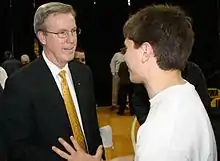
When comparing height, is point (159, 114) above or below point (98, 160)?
above

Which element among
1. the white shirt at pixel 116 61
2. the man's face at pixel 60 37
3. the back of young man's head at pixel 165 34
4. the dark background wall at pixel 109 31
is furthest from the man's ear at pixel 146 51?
the dark background wall at pixel 109 31

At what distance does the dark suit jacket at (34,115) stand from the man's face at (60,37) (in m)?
0.11

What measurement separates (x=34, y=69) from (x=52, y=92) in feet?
0.50

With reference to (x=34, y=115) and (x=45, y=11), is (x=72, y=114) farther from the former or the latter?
(x=45, y=11)

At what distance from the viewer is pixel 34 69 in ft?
8.34

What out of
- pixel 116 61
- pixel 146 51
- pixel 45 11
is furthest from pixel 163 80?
pixel 116 61

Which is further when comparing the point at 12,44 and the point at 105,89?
the point at 12,44

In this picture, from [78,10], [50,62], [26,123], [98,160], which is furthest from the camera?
[78,10]

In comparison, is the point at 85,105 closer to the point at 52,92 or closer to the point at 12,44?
the point at 52,92

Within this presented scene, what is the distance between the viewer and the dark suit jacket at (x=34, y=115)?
2.42m

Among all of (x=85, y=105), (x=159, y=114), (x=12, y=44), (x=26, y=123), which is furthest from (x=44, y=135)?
(x=12, y=44)

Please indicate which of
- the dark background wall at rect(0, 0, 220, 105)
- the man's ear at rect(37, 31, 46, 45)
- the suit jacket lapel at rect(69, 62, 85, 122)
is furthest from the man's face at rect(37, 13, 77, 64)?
the dark background wall at rect(0, 0, 220, 105)

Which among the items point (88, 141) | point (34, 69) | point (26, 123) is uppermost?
point (34, 69)

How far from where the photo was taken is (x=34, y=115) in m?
2.45
